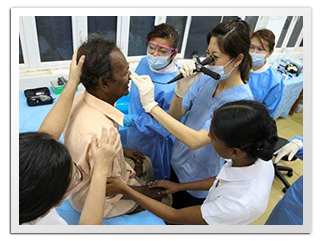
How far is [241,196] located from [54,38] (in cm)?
237

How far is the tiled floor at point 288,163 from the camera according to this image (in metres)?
2.45

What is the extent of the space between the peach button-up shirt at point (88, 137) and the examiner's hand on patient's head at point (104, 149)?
0.03m

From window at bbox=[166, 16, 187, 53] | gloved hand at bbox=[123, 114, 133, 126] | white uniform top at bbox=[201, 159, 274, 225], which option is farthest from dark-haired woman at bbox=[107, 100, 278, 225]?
window at bbox=[166, 16, 187, 53]

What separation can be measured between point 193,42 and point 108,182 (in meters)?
2.66

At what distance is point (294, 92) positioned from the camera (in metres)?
3.44

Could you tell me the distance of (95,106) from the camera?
1076 mm

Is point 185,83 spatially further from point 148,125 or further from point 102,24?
point 102,24

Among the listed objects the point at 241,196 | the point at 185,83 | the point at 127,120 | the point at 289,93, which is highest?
the point at 185,83

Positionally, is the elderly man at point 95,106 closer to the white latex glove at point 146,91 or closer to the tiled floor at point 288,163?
the white latex glove at point 146,91

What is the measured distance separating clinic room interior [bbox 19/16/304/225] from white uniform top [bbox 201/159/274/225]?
24 mm

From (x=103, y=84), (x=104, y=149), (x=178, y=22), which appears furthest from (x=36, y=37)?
(x=104, y=149)

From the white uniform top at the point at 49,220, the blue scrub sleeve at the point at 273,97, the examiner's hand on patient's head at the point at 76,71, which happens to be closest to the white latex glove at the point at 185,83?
the examiner's hand on patient's head at the point at 76,71

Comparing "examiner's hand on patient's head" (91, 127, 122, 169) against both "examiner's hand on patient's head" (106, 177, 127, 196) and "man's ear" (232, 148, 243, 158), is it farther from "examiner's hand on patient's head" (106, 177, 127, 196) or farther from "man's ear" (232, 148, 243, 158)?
"man's ear" (232, 148, 243, 158)
